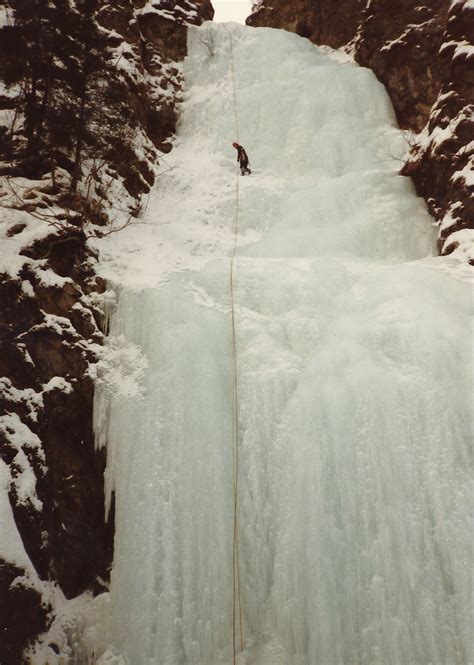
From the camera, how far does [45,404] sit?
14.8 ft

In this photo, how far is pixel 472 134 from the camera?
656cm

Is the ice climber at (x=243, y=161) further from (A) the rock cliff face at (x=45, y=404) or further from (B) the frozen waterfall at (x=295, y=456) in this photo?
(A) the rock cliff face at (x=45, y=404)

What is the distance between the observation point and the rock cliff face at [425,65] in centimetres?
650

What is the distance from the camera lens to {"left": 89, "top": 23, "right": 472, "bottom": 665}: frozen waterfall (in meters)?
3.36

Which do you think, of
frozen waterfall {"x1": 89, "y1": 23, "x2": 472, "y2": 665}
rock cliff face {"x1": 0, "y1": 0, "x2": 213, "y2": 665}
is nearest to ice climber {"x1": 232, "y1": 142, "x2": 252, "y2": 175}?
frozen waterfall {"x1": 89, "y1": 23, "x2": 472, "y2": 665}

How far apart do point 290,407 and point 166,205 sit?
5.05 m

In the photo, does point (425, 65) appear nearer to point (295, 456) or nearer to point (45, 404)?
point (295, 456)

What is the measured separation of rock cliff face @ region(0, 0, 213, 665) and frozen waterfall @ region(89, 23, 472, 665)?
361 millimetres

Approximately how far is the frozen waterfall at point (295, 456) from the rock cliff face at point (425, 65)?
0.82 meters

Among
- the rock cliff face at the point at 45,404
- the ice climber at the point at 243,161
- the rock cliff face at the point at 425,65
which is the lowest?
the rock cliff face at the point at 45,404

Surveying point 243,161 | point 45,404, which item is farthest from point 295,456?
point 243,161

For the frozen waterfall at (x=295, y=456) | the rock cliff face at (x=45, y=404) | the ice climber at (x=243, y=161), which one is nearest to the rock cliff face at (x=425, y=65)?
the frozen waterfall at (x=295, y=456)

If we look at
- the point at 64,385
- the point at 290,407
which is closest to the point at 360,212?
the point at 290,407

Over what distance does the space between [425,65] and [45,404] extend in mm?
9235
